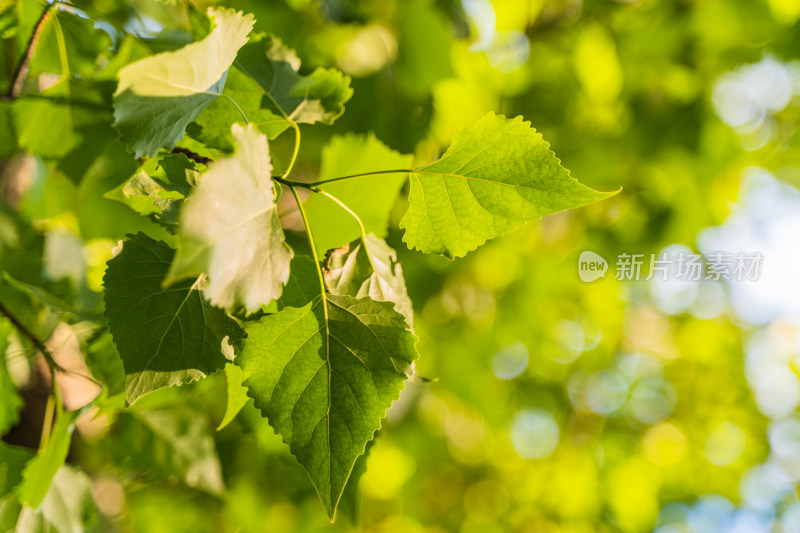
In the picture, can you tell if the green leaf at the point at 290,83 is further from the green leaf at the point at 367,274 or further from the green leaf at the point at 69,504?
the green leaf at the point at 69,504

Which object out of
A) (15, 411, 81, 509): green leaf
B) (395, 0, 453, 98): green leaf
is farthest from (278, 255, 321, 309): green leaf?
(395, 0, 453, 98): green leaf

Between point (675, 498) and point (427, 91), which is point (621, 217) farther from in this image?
point (675, 498)

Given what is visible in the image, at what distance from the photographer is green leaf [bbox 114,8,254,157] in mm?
300

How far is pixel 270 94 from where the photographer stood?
399 mm

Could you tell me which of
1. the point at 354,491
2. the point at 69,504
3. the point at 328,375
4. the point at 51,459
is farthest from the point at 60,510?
the point at 328,375

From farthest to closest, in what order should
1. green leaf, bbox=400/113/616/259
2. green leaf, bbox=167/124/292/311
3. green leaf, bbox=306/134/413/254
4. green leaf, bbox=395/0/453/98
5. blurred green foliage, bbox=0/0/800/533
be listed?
green leaf, bbox=395/0/453/98 → blurred green foliage, bbox=0/0/800/533 → green leaf, bbox=306/134/413/254 → green leaf, bbox=400/113/616/259 → green leaf, bbox=167/124/292/311

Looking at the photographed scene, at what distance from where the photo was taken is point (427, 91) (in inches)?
35.8

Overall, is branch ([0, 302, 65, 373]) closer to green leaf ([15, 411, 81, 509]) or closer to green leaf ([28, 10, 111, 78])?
green leaf ([15, 411, 81, 509])

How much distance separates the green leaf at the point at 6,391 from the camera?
0.51 metres

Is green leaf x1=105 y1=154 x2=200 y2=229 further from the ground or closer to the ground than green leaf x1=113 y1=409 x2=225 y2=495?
further from the ground

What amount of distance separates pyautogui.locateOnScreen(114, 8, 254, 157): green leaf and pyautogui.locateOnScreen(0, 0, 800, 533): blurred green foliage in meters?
0.18

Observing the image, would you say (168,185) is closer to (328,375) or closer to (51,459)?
(328,375)

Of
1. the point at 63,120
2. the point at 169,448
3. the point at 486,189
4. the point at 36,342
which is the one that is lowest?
the point at 169,448

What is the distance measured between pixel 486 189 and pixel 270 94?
0.18m
